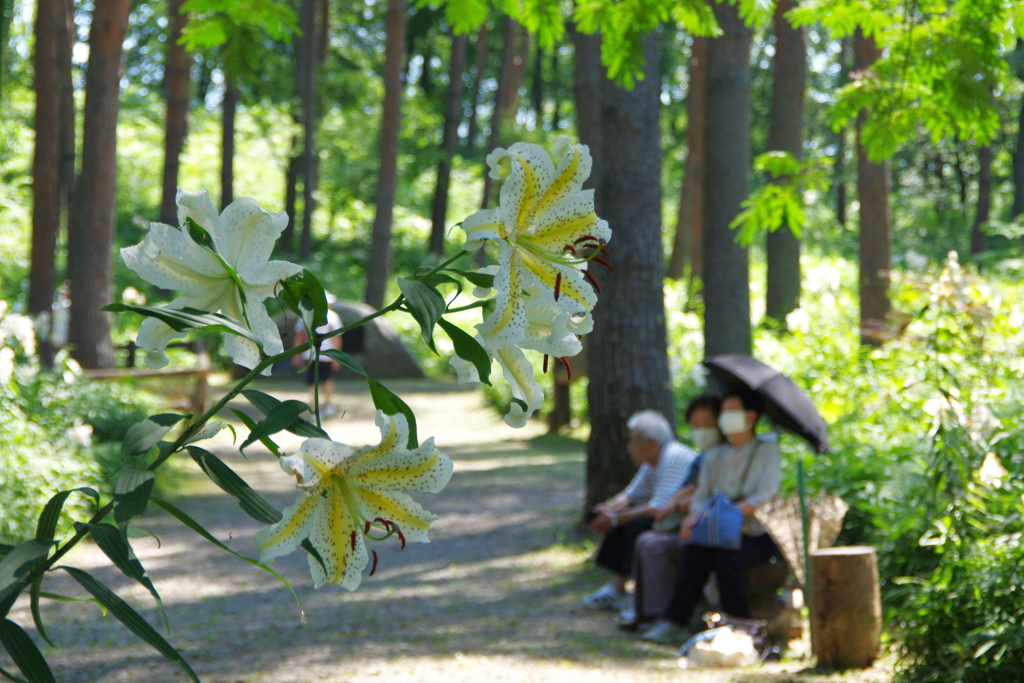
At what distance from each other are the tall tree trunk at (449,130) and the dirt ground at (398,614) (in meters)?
16.3

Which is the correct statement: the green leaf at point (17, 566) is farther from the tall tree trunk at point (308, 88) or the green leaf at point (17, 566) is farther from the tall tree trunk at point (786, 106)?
the tall tree trunk at point (308, 88)

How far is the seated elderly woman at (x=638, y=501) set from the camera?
17.9 feet

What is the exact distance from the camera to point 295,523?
1.26 meters

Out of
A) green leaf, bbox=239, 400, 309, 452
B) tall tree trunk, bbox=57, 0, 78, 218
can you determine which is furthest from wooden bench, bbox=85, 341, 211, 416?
green leaf, bbox=239, 400, 309, 452

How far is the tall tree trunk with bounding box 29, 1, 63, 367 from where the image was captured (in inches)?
377

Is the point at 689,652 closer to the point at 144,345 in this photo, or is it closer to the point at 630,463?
the point at 630,463

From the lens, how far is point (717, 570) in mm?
4836

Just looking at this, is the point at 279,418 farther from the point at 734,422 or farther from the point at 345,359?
the point at 734,422

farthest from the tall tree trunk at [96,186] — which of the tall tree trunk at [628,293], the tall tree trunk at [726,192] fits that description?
the tall tree trunk at [726,192]

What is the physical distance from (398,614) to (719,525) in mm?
1830

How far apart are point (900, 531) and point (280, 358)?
13.8ft

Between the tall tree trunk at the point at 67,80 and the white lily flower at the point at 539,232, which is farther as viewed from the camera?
the tall tree trunk at the point at 67,80

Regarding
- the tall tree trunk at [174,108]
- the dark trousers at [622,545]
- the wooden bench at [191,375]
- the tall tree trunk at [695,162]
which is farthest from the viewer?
the tall tree trunk at [695,162]

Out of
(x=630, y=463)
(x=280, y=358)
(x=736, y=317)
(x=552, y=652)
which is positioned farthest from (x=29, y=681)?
(x=736, y=317)
